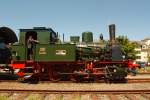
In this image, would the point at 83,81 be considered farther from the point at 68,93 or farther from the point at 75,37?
the point at 68,93

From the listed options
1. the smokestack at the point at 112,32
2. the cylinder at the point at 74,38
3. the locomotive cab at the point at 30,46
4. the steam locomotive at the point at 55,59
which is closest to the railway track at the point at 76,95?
the steam locomotive at the point at 55,59

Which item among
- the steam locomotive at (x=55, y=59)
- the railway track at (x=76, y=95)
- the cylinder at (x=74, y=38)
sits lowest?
the railway track at (x=76, y=95)

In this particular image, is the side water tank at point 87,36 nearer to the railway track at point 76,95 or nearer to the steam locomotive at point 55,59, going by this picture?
the steam locomotive at point 55,59

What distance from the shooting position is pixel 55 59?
1611 cm

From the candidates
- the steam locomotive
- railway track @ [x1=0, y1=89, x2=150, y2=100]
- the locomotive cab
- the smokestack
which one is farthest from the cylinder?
railway track @ [x1=0, y1=89, x2=150, y2=100]

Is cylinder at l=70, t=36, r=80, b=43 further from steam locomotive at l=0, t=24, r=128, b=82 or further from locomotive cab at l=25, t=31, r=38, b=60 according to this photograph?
locomotive cab at l=25, t=31, r=38, b=60

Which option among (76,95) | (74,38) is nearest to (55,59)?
(74,38)

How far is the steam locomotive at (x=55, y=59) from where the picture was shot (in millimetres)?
16000

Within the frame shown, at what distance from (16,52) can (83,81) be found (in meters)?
3.95

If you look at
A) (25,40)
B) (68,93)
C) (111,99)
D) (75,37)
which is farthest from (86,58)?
(111,99)

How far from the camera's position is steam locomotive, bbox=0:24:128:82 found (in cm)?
1600

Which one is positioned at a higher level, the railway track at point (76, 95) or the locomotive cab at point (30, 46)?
the locomotive cab at point (30, 46)

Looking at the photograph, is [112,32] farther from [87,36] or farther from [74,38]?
[74,38]

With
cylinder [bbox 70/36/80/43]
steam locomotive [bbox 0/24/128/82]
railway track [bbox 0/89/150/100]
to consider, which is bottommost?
railway track [bbox 0/89/150/100]
